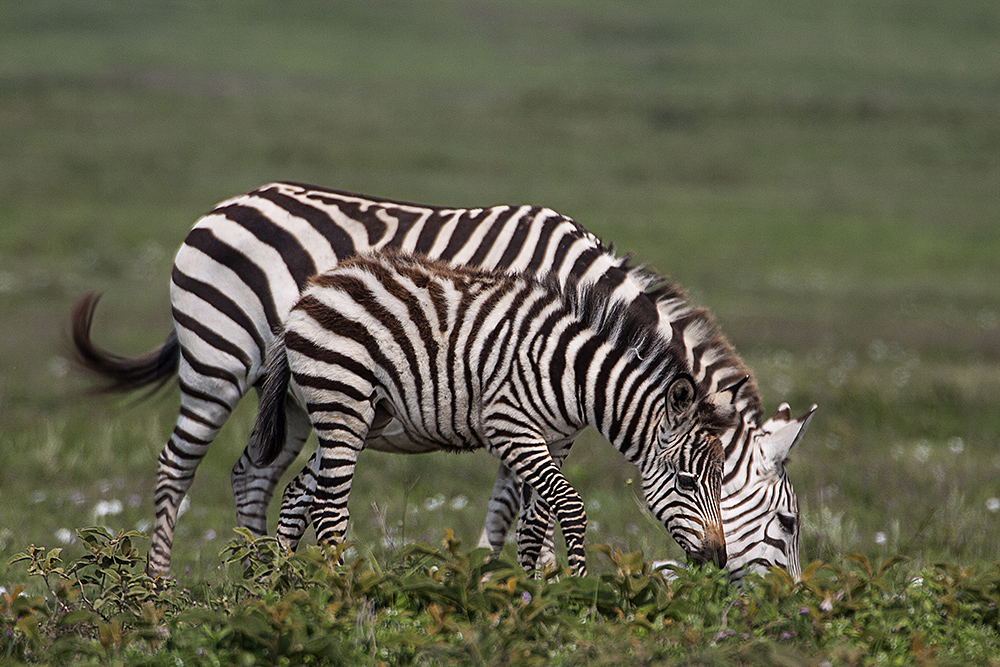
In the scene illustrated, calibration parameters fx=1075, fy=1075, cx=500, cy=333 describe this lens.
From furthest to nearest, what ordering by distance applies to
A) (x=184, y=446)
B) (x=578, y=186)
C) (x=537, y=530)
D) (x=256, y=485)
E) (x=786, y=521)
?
(x=578, y=186), (x=256, y=485), (x=184, y=446), (x=537, y=530), (x=786, y=521)

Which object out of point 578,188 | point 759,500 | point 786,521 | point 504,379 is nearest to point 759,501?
point 759,500

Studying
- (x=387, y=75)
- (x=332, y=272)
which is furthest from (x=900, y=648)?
(x=387, y=75)

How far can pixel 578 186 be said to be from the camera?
32.5 metres

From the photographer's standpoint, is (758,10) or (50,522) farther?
(758,10)

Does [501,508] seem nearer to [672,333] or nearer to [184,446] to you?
[672,333]

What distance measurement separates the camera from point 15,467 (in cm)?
830

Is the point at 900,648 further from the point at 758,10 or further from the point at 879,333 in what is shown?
the point at 758,10

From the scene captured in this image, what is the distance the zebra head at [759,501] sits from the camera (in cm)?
490

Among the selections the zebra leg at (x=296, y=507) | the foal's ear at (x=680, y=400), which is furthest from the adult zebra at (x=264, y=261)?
the foal's ear at (x=680, y=400)

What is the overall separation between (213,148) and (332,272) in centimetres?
3217

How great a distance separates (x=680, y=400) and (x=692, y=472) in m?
0.33

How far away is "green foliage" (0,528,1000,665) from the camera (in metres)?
3.60

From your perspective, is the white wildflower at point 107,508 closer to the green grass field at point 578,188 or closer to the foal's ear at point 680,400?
the green grass field at point 578,188

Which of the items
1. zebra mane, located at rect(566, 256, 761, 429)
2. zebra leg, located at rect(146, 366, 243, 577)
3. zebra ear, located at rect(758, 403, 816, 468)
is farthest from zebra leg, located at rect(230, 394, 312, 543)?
zebra ear, located at rect(758, 403, 816, 468)
